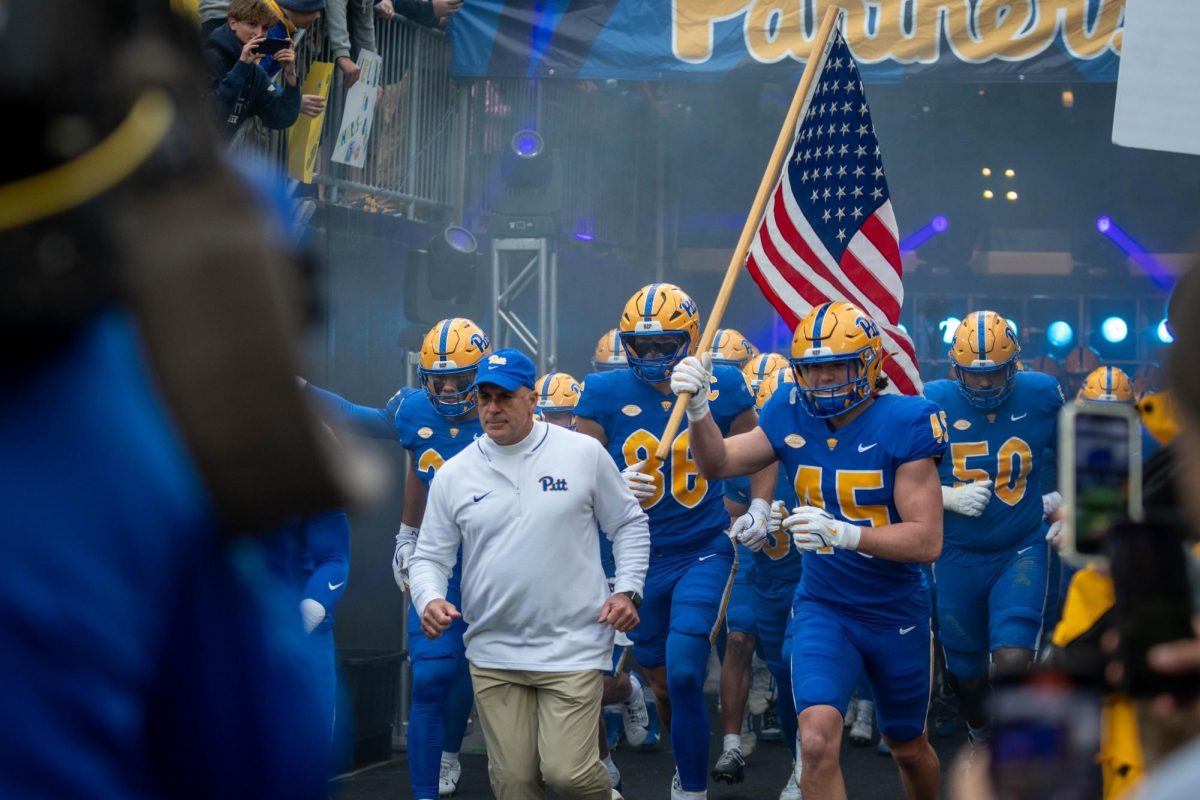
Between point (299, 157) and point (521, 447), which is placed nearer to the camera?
point (521, 447)

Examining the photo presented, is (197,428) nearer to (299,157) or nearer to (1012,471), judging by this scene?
(1012,471)

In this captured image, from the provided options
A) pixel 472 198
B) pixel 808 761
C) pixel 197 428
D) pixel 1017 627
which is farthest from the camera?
pixel 472 198

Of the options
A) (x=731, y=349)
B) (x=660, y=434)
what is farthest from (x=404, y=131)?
(x=660, y=434)

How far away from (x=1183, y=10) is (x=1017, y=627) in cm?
560

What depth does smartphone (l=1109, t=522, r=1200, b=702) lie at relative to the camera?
1852mm

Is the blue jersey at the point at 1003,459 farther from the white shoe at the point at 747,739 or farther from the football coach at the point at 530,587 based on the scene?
the football coach at the point at 530,587

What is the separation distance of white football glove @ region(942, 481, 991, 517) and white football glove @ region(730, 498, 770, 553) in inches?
42.7

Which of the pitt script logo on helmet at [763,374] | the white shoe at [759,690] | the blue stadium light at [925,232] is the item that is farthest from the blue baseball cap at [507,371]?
the blue stadium light at [925,232]

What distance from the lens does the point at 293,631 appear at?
1.34 m

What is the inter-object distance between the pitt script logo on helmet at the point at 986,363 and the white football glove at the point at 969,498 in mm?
568

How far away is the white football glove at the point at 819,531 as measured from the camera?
23.5 feet

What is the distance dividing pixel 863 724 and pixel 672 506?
3.11 metres

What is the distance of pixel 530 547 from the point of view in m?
7.12

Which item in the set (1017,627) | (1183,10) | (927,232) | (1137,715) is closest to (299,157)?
(1017,627)
